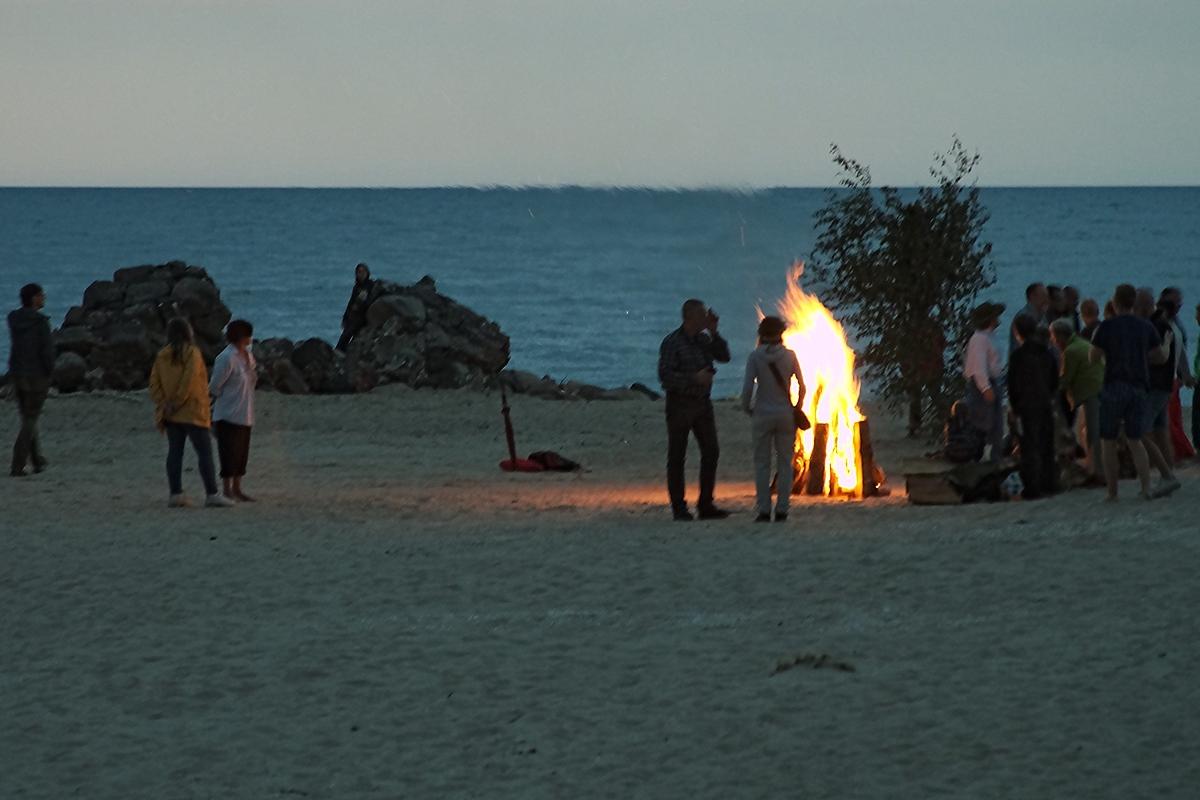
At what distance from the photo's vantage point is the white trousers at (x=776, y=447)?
1191cm

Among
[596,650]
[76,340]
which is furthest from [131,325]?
[596,650]

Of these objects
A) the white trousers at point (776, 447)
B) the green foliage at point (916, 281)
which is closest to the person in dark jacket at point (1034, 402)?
the white trousers at point (776, 447)

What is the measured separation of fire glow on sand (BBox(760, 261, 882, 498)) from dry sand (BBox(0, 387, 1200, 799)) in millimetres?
590

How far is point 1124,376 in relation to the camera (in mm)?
11500

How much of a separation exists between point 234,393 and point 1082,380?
707 cm

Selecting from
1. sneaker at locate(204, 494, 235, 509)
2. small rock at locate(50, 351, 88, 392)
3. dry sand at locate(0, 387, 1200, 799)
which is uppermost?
small rock at locate(50, 351, 88, 392)

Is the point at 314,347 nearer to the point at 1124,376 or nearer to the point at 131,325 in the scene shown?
the point at 131,325

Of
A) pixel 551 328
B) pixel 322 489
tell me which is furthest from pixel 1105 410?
pixel 551 328

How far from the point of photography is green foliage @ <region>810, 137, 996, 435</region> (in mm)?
18906

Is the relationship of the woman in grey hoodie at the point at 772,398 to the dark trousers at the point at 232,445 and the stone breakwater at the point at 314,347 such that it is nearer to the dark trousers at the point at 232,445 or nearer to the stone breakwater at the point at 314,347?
the dark trousers at the point at 232,445

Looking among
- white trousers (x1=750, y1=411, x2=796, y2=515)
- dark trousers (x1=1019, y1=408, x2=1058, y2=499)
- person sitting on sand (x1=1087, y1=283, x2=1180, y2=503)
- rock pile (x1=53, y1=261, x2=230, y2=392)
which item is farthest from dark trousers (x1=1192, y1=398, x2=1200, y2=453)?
rock pile (x1=53, y1=261, x2=230, y2=392)

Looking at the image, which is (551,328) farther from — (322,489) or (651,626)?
(651,626)

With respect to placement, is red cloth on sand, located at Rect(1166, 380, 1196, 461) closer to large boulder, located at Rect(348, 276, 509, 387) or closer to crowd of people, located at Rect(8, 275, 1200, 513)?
crowd of people, located at Rect(8, 275, 1200, 513)

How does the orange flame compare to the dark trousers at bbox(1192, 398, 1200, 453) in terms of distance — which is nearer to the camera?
the orange flame
